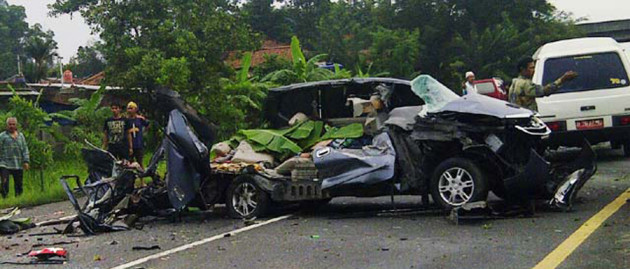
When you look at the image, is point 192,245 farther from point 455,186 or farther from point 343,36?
point 343,36

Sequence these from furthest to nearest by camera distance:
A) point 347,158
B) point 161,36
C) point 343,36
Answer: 1. point 343,36
2. point 161,36
3. point 347,158

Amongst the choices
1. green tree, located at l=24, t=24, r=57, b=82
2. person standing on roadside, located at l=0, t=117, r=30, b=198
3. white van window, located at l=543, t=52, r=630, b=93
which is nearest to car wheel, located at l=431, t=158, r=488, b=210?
white van window, located at l=543, t=52, r=630, b=93

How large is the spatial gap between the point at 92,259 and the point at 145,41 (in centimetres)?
1848

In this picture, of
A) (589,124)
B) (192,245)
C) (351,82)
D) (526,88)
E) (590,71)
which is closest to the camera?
(192,245)

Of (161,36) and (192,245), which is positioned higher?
(161,36)

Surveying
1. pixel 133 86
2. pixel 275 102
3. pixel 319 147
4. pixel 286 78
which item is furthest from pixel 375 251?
pixel 133 86

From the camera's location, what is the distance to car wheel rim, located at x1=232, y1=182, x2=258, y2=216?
10.3m

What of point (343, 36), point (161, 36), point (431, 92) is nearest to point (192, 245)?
point (431, 92)

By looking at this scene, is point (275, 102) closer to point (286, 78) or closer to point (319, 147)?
point (319, 147)

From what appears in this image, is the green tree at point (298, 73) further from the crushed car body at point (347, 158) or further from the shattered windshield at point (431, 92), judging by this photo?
the shattered windshield at point (431, 92)

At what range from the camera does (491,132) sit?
29.6 ft

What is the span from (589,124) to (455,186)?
538 cm

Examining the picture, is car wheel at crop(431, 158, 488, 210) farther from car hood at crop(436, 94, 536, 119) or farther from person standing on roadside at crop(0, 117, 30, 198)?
person standing on roadside at crop(0, 117, 30, 198)

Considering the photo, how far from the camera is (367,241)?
322 inches
